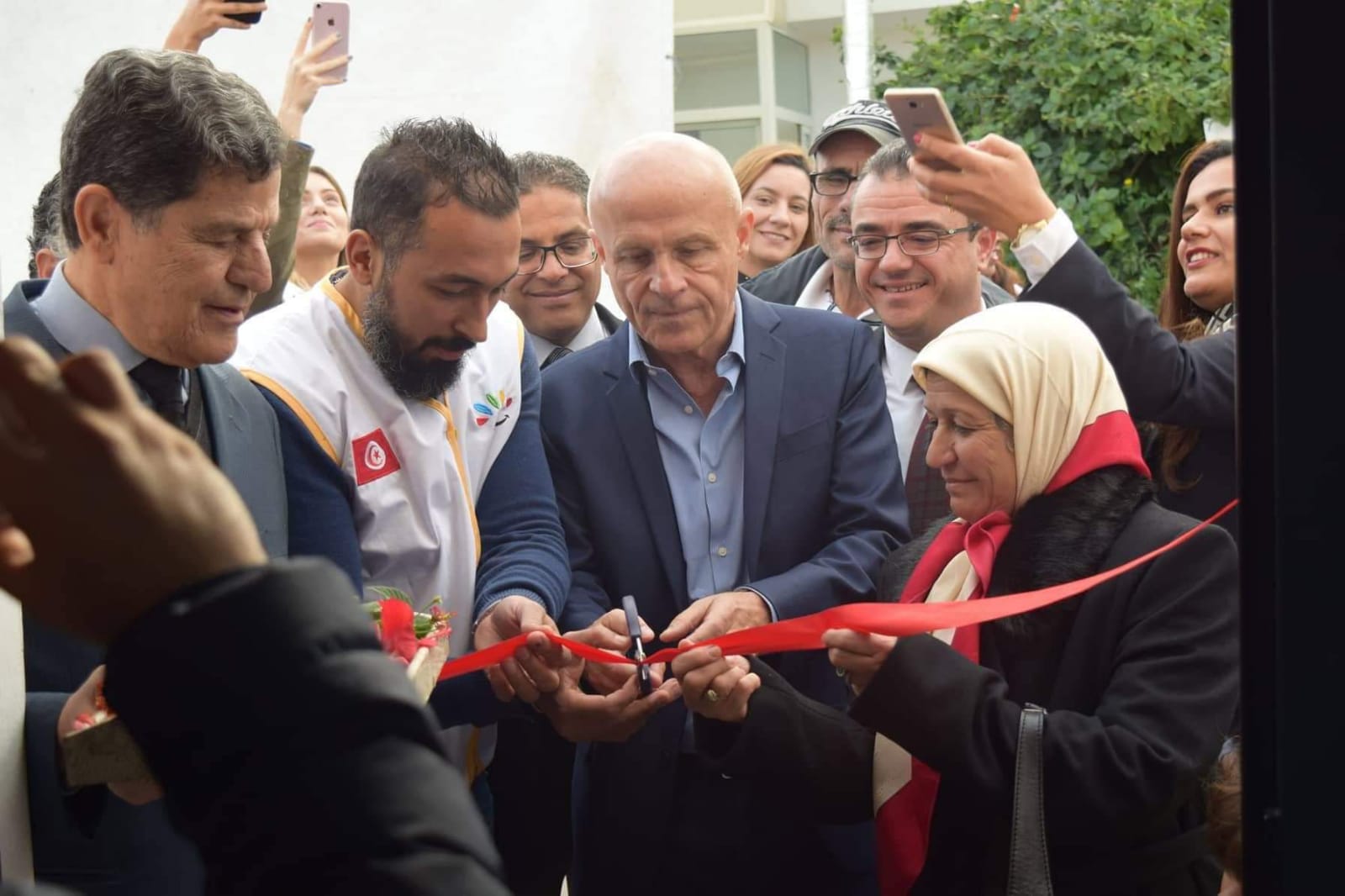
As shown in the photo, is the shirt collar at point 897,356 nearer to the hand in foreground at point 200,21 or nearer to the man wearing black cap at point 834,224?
the man wearing black cap at point 834,224

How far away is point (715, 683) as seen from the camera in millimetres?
3211

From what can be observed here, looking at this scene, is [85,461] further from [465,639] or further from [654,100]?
[654,100]

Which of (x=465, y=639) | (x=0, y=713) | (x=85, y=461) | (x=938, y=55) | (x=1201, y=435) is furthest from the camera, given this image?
(x=938, y=55)

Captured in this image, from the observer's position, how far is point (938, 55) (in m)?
10.5

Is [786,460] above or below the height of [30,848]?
above

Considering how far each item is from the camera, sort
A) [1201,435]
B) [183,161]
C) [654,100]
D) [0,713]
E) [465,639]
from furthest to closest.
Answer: [654,100] < [1201,435] < [465,639] < [183,161] < [0,713]

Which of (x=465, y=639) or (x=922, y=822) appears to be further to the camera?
(x=465, y=639)

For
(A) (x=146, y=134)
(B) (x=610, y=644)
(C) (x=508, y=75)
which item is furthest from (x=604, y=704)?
(C) (x=508, y=75)

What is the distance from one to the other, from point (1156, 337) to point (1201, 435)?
61cm

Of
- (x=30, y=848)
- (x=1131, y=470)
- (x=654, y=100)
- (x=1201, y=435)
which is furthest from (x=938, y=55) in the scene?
(x=30, y=848)

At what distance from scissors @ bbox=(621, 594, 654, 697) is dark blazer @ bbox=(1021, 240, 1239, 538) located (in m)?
1.10

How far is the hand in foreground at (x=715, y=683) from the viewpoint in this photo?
3.21 meters

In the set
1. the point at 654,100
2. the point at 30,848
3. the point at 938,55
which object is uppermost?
the point at 938,55

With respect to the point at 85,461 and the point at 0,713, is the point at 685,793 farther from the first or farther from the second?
the point at 85,461
